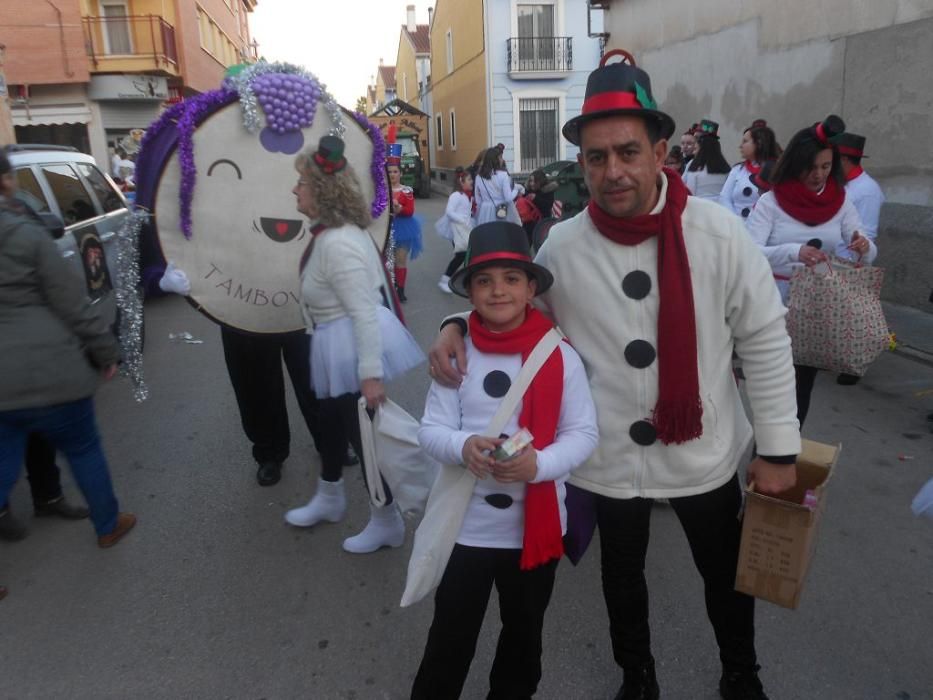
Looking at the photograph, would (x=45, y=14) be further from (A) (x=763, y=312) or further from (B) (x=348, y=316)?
(A) (x=763, y=312)

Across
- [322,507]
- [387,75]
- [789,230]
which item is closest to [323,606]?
[322,507]

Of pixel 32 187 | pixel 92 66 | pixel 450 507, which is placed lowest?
pixel 450 507

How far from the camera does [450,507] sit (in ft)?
6.38

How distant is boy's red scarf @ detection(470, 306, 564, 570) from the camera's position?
1.89m

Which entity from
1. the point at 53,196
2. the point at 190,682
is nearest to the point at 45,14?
the point at 53,196

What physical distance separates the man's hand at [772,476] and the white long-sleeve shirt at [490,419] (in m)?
0.45

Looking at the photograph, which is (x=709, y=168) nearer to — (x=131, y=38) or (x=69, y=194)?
(x=69, y=194)

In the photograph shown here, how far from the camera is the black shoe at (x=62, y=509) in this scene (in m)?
3.72

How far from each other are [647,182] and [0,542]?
3436 millimetres

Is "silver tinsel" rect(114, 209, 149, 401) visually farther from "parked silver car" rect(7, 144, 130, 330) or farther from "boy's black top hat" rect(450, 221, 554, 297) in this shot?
"boy's black top hat" rect(450, 221, 554, 297)

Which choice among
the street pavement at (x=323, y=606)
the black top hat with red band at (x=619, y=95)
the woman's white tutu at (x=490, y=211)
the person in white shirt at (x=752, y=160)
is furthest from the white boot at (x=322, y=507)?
the woman's white tutu at (x=490, y=211)

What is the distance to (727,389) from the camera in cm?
205

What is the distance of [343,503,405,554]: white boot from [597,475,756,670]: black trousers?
130 centimetres

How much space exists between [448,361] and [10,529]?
276 cm
